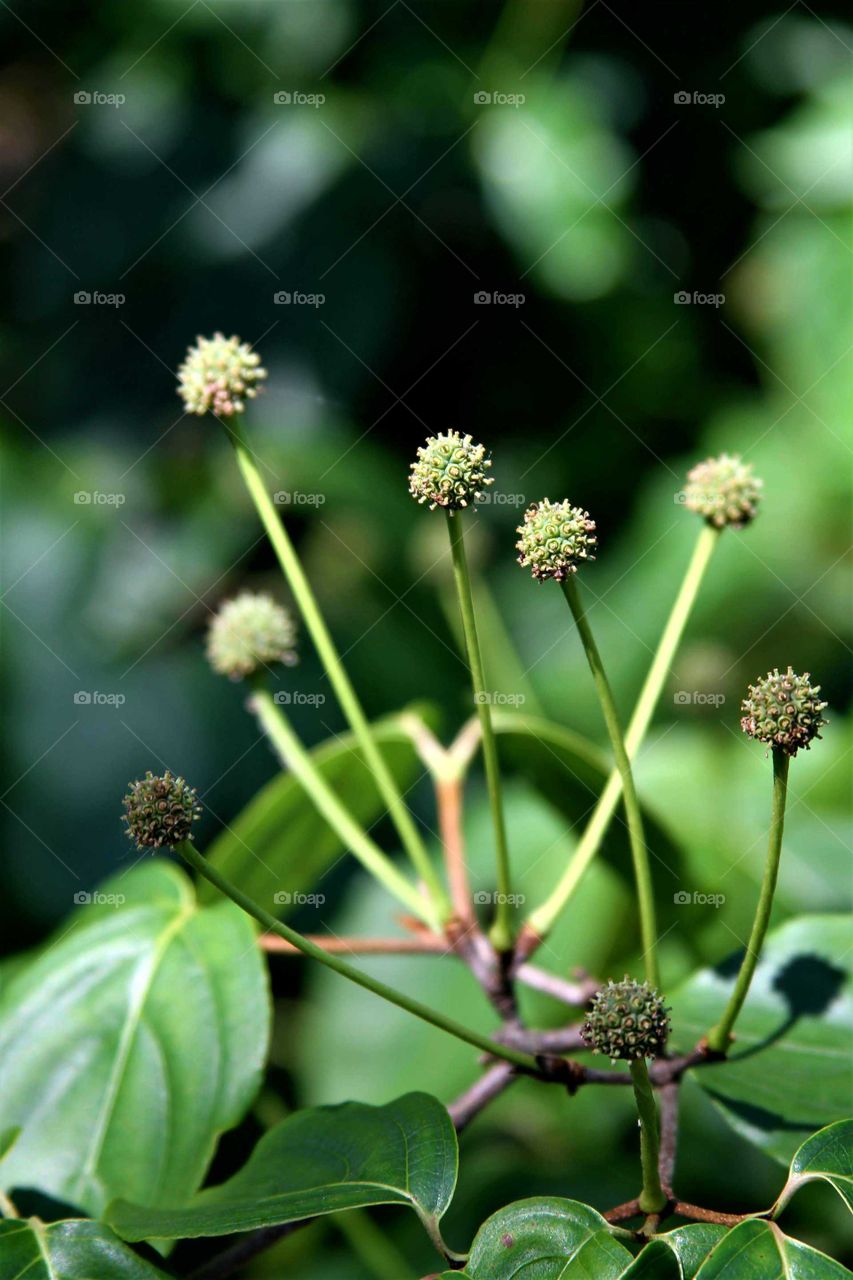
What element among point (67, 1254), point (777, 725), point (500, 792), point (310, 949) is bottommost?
point (67, 1254)

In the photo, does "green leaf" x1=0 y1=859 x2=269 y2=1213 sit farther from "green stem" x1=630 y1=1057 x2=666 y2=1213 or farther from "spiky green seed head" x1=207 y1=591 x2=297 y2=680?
"green stem" x1=630 y1=1057 x2=666 y2=1213

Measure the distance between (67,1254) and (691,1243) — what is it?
0.64 meters

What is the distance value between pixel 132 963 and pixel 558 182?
2.59 meters

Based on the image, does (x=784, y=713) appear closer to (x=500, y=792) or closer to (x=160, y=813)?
(x=500, y=792)

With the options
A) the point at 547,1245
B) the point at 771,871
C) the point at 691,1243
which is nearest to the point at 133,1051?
the point at 547,1245

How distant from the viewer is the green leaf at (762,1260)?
1132mm

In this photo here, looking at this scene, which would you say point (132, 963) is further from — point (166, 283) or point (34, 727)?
point (166, 283)

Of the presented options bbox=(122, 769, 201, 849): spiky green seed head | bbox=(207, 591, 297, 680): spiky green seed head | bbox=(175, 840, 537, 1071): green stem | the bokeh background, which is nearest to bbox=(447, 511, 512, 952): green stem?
bbox=(175, 840, 537, 1071): green stem

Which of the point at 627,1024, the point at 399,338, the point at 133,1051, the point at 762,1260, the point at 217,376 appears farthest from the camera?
the point at 399,338

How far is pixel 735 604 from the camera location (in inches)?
134

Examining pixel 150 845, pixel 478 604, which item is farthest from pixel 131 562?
pixel 150 845

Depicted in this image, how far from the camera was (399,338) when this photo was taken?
12.0 feet

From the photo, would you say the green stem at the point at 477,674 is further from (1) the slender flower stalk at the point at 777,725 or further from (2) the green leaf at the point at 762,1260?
(2) the green leaf at the point at 762,1260

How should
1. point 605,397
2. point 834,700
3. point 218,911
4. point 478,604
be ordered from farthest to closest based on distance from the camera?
point 605,397
point 478,604
point 834,700
point 218,911
